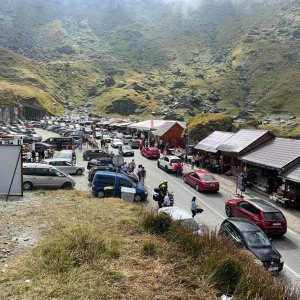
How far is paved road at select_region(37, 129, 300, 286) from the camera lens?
16359 millimetres

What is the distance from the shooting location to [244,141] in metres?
36.2

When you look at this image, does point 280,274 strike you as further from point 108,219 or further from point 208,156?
point 208,156

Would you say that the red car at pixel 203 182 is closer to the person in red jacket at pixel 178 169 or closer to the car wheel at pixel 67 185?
the person in red jacket at pixel 178 169

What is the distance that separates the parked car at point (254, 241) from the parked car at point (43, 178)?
1298cm

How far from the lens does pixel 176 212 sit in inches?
698

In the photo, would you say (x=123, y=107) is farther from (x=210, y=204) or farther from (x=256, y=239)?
(x=256, y=239)

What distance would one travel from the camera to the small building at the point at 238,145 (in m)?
34.8

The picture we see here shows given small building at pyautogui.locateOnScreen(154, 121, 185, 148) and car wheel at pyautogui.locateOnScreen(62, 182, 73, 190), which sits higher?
small building at pyautogui.locateOnScreen(154, 121, 185, 148)

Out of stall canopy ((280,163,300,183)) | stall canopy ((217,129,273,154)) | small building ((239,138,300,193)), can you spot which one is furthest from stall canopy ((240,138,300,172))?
stall canopy ((217,129,273,154))

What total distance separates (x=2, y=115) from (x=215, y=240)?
8513 cm

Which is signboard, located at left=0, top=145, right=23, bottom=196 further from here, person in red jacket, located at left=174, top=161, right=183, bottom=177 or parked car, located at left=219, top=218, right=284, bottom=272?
person in red jacket, located at left=174, top=161, right=183, bottom=177

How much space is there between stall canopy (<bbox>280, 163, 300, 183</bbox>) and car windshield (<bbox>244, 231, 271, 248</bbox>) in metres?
10.4

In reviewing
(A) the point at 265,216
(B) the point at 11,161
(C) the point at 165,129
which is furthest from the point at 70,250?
(C) the point at 165,129

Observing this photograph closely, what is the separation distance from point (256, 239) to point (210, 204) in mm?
11056
